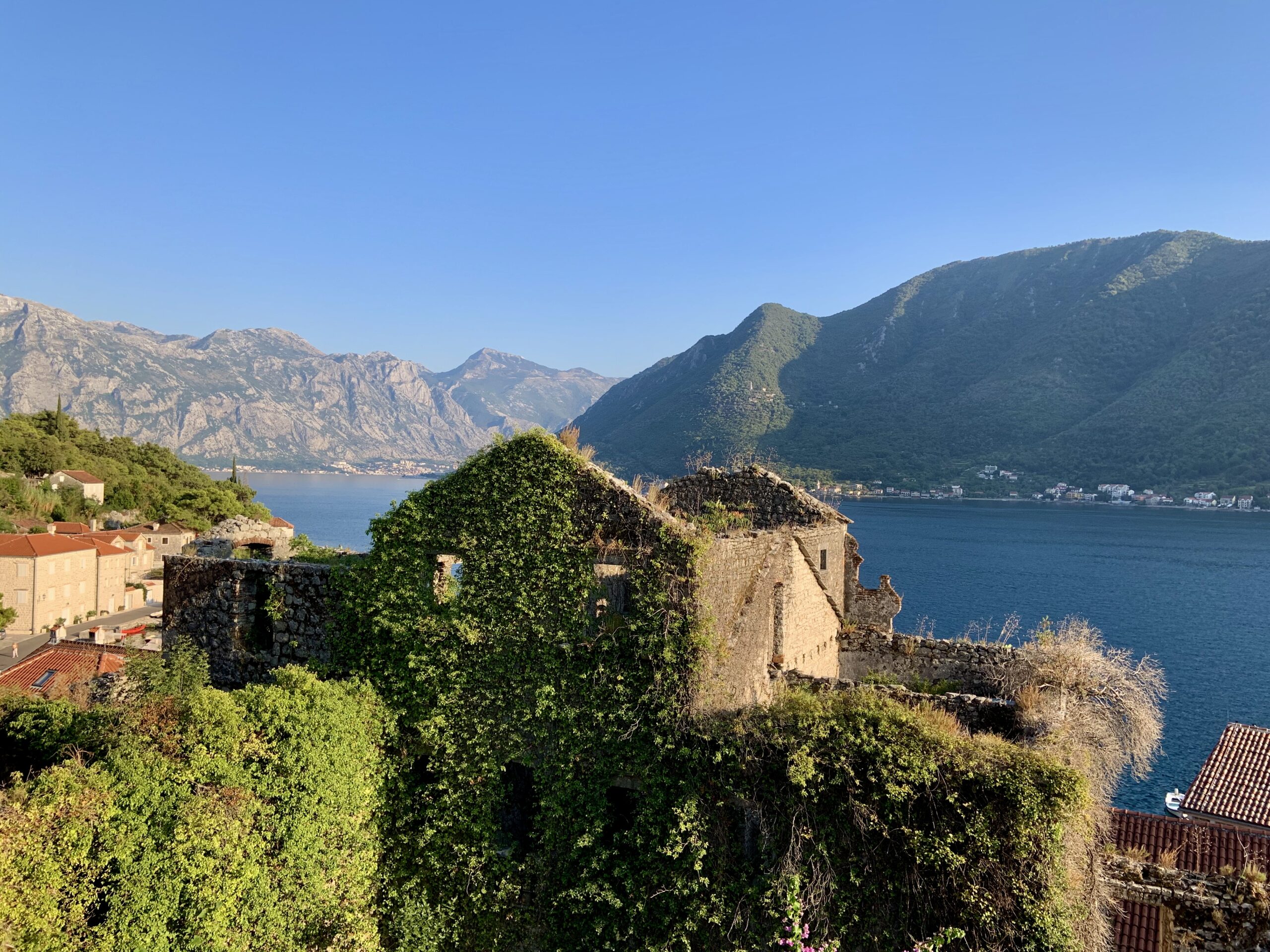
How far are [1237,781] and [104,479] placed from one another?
402 ft

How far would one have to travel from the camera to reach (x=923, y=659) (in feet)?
47.7

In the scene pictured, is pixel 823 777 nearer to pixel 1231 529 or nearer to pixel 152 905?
pixel 152 905

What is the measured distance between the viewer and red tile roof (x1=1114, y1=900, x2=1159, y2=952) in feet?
32.4

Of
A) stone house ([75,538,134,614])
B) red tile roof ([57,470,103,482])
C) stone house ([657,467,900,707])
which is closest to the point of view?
stone house ([657,467,900,707])

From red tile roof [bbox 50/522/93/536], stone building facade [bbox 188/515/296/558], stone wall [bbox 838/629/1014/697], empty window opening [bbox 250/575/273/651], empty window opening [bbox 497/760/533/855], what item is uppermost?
stone building facade [bbox 188/515/296/558]

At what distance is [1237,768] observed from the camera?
23.7 metres

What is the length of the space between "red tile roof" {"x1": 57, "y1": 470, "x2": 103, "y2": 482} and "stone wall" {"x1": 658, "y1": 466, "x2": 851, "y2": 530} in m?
109

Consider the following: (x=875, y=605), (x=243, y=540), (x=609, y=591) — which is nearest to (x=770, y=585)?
(x=609, y=591)

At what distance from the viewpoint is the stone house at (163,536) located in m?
80.1

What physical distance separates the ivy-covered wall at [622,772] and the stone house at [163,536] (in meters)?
82.3

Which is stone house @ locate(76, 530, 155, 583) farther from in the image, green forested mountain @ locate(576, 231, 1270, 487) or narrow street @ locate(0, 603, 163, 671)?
green forested mountain @ locate(576, 231, 1270, 487)

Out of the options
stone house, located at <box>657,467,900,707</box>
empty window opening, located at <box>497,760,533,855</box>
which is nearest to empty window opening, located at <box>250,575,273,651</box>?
empty window opening, located at <box>497,760,533,855</box>

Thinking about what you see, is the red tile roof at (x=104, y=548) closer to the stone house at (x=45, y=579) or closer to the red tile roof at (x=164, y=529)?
the stone house at (x=45, y=579)

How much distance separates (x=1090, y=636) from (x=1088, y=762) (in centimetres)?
350
